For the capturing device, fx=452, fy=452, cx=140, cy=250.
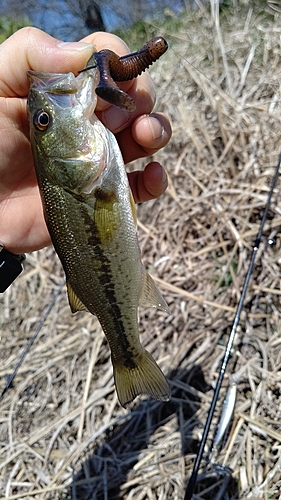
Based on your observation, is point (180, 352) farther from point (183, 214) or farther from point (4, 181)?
point (4, 181)

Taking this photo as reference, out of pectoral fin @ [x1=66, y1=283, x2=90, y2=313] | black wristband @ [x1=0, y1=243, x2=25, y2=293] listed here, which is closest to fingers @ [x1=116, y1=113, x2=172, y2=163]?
pectoral fin @ [x1=66, y1=283, x2=90, y2=313]

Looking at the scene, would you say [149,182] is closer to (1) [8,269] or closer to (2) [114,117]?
(2) [114,117]

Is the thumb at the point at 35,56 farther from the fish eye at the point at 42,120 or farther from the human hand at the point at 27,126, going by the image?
the fish eye at the point at 42,120

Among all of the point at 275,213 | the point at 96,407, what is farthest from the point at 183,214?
the point at 96,407

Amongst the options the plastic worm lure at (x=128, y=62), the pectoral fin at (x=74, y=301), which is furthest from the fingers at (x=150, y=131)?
the pectoral fin at (x=74, y=301)

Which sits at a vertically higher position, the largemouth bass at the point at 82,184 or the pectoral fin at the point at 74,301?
the largemouth bass at the point at 82,184

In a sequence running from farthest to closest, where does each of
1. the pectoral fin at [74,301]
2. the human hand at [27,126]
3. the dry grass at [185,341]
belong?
the dry grass at [185,341] → the human hand at [27,126] → the pectoral fin at [74,301]
